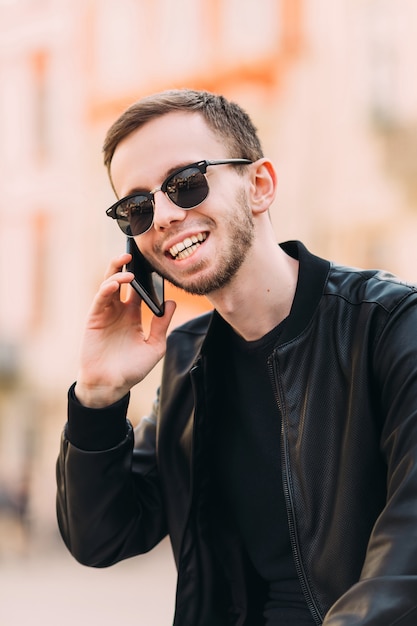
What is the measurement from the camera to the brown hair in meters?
2.44

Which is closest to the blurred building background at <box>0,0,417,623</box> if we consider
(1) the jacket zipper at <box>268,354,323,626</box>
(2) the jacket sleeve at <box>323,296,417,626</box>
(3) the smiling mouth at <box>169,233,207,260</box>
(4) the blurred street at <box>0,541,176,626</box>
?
(4) the blurred street at <box>0,541,176,626</box>

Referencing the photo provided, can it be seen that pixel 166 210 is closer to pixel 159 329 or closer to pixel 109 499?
pixel 159 329

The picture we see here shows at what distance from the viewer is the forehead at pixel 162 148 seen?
2.38 metres

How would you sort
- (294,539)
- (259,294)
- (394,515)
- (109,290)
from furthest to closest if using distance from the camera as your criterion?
1. (109,290)
2. (259,294)
3. (294,539)
4. (394,515)

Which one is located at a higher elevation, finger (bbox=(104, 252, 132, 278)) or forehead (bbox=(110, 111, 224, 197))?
forehead (bbox=(110, 111, 224, 197))

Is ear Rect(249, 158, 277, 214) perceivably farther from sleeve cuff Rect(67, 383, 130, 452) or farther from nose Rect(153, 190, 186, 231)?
sleeve cuff Rect(67, 383, 130, 452)

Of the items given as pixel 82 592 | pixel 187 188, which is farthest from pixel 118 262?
pixel 82 592

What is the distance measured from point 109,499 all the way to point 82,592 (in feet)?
49.6

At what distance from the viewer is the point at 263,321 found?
245 centimetres

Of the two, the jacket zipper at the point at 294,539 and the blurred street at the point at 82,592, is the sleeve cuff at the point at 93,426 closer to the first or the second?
the jacket zipper at the point at 294,539

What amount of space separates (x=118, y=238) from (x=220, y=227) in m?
17.0

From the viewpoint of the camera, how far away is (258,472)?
7.80 feet

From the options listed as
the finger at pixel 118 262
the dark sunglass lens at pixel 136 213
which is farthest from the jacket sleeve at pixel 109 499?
the dark sunglass lens at pixel 136 213

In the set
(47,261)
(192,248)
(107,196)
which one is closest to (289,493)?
(192,248)
